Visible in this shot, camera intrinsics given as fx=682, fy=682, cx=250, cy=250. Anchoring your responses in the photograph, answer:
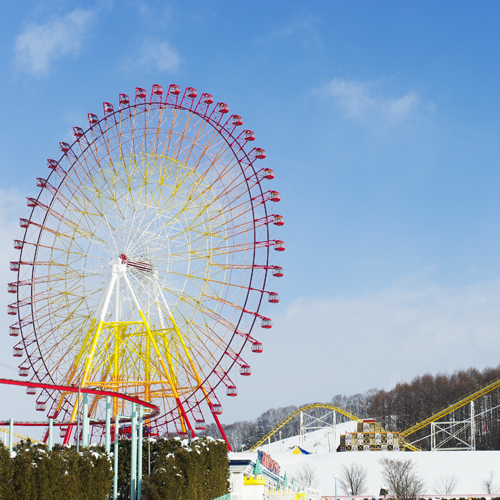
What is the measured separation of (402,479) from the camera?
5544cm

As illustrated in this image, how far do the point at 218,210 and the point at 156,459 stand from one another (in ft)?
52.7

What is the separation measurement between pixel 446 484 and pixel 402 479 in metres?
6.16

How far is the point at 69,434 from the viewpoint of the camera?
36938 millimetres

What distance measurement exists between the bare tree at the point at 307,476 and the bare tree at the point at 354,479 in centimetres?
262

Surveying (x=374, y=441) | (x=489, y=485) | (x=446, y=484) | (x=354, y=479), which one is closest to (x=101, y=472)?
(x=489, y=485)

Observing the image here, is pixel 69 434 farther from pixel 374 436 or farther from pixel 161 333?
pixel 374 436

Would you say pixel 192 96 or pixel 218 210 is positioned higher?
pixel 192 96

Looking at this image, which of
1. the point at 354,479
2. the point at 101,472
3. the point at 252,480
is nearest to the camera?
the point at 101,472

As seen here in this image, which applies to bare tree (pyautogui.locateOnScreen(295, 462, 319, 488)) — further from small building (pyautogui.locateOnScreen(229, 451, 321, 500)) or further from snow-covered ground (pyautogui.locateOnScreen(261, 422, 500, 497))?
small building (pyautogui.locateOnScreen(229, 451, 321, 500))

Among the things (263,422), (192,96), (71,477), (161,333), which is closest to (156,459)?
(71,477)

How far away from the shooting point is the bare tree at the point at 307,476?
208ft

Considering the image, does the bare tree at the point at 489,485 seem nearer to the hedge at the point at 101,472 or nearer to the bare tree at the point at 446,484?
the bare tree at the point at 446,484

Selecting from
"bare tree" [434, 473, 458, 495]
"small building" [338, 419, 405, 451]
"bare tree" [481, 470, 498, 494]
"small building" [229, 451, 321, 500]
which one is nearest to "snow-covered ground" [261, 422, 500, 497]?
"bare tree" [434, 473, 458, 495]

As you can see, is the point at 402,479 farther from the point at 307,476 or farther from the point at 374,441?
the point at 374,441
